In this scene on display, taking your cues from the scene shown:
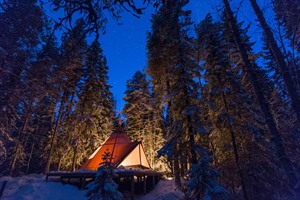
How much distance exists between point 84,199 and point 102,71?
12649 millimetres

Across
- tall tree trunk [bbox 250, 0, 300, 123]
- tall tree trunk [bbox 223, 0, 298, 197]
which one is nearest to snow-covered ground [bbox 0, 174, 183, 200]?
tall tree trunk [bbox 223, 0, 298, 197]

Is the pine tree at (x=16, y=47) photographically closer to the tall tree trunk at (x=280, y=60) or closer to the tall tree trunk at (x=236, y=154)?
the tall tree trunk at (x=280, y=60)

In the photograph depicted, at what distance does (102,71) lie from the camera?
19141mm

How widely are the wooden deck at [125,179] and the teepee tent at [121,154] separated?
3.68 feet

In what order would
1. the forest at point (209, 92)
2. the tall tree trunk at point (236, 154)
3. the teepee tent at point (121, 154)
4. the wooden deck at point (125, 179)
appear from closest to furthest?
the forest at point (209, 92), the tall tree trunk at point (236, 154), the wooden deck at point (125, 179), the teepee tent at point (121, 154)

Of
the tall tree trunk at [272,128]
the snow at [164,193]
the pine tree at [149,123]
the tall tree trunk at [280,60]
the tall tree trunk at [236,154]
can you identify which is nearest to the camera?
the tall tree trunk at [272,128]

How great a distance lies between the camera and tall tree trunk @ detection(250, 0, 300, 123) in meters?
4.58

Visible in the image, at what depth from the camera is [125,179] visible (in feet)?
43.7

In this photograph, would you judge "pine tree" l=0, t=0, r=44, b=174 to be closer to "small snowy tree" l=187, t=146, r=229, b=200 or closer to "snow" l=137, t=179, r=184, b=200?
"snow" l=137, t=179, r=184, b=200

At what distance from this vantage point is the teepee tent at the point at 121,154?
45.7ft

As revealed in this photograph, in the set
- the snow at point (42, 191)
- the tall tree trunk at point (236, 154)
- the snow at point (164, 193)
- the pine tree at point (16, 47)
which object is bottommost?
the snow at point (164, 193)

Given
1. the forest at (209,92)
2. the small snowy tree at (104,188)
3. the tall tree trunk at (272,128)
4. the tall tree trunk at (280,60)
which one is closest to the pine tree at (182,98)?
the forest at (209,92)

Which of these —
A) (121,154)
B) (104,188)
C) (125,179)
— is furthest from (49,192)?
(104,188)

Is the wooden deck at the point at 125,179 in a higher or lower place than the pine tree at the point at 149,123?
lower
